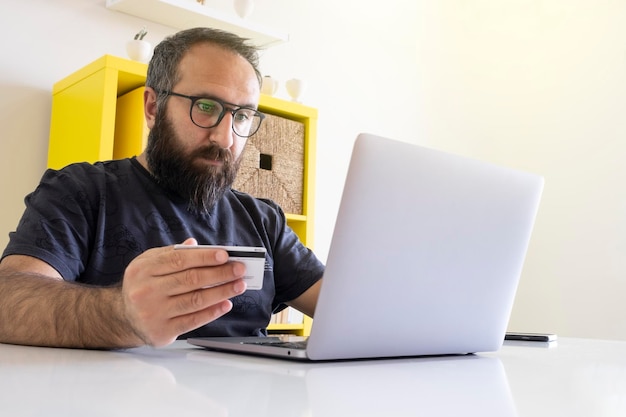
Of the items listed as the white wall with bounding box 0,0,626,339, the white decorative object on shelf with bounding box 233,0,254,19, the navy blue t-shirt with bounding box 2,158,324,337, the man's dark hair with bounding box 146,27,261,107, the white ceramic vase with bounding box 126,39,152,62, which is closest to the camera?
the navy blue t-shirt with bounding box 2,158,324,337

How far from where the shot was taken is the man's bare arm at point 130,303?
82 centimetres

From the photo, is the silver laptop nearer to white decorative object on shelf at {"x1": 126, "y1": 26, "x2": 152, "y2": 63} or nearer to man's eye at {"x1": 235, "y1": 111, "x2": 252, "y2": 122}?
man's eye at {"x1": 235, "y1": 111, "x2": 252, "y2": 122}

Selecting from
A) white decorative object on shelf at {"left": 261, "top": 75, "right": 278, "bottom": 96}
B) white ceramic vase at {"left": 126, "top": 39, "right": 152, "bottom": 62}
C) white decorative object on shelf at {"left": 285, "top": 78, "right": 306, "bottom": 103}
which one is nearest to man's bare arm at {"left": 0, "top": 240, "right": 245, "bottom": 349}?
white ceramic vase at {"left": 126, "top": 39, "right": 152, "bottom": 62}

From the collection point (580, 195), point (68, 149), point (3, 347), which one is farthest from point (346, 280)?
point (580, 195)

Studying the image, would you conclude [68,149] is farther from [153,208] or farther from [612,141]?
[612,141]

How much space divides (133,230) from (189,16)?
4.94 ft

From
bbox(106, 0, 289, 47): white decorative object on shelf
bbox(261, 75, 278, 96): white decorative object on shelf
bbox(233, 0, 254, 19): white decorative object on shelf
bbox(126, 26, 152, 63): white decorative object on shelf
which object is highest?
bbox(233, 0, 254, 19): white decorative object on shelf

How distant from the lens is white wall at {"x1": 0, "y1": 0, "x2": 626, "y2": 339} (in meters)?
3.53

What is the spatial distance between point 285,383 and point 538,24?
378 cm

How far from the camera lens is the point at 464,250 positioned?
1000 millimetres

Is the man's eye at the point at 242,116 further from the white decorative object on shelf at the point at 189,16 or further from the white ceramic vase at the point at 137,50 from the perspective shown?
the white decorative object on shelf at the point at 189,16

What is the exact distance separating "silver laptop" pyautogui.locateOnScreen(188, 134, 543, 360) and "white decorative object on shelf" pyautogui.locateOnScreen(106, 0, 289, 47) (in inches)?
75.7

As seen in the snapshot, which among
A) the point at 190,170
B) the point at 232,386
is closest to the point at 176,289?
the point at 232,386

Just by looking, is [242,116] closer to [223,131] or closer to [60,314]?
[223,131]
